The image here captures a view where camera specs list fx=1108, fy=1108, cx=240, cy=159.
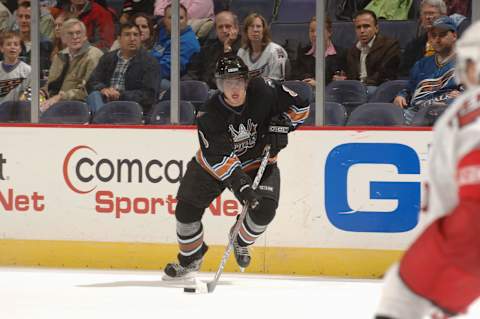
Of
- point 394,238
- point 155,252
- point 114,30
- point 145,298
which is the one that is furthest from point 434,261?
point 114,30

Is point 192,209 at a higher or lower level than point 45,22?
lower

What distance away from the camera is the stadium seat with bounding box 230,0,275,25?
6.40m

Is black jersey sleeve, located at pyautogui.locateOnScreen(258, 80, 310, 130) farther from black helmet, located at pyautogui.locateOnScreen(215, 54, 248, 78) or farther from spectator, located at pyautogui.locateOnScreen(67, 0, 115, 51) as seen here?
spectator, located at pyautogui.locateOnScreen(67, 0, 115, 51)

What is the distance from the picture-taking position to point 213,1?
257 inches

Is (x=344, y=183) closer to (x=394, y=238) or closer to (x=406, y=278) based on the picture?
(x=394, y=238)

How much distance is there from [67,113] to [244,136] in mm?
1505

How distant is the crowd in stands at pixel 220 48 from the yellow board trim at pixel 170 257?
76cm

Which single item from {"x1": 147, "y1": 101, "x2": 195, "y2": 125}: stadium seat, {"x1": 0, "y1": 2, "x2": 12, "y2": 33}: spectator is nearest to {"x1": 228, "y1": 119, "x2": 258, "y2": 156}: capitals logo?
{"x1": 147, "y1": 101, "x2": 195, "y2": 125}: stadium seat

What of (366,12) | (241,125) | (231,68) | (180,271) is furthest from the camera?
(366,12)

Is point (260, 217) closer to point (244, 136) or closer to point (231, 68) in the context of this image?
point (244, 136)

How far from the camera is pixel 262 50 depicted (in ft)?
20.9

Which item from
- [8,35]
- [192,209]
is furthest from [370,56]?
[8,35]

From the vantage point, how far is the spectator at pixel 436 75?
235 inches

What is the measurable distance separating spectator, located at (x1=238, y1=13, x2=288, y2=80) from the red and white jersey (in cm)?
385
